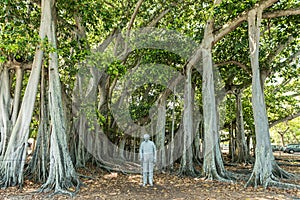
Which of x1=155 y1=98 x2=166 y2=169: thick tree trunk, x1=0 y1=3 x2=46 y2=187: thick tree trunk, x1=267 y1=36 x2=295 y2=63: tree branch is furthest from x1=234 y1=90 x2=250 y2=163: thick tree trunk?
x1=0 y1=3 x2=46 y2=187: thick tree trunk

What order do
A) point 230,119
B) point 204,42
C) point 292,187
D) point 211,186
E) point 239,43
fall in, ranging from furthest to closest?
point 230,119
point 239,43
point 204,42
point 211,186
point 292,187

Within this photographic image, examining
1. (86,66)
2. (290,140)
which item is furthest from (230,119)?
(290,140)

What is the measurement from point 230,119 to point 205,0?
6.62 meters

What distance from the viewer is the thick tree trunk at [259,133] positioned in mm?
5148

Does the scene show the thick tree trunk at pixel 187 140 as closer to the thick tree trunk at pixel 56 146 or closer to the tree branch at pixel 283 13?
the tree branch at pixel 283 13

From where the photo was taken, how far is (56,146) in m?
4.89

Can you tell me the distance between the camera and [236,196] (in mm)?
4391

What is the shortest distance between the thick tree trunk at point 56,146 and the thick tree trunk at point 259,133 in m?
3.56

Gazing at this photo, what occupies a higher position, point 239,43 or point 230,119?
point 239,43

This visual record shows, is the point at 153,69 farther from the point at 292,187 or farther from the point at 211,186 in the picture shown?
the point at 292,187

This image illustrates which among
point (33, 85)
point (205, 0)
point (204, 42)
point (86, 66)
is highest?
point (205, 0)

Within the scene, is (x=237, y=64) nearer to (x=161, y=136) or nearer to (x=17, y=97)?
(x=161, y=136)

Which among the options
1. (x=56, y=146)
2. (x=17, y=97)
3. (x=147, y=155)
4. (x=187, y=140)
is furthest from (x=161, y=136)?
(x=17, y=97)

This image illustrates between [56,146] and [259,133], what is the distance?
13.7 ft
